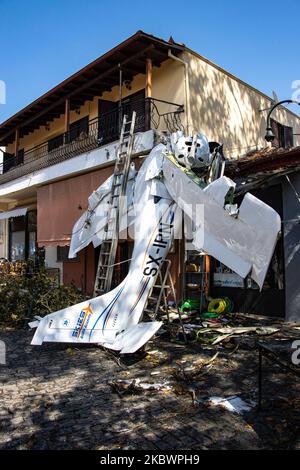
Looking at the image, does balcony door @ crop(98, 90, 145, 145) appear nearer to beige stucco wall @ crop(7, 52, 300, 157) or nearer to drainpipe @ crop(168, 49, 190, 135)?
beige stucco wall @ crop(7, 52, 300, 157)

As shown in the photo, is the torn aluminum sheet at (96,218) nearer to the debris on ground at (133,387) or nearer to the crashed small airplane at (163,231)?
the crashed small airplane at (163,231)

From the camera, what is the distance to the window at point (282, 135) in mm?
14432

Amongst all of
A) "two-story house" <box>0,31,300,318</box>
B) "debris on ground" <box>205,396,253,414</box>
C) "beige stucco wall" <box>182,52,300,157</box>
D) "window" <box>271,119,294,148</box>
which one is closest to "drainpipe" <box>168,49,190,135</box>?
"two-story house" <box>0,31,300,318</box>

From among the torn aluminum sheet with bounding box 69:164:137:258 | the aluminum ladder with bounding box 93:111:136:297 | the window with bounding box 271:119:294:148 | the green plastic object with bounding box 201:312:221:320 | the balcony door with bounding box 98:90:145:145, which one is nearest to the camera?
the aluminum ladder with bounding box 93:111:136:297

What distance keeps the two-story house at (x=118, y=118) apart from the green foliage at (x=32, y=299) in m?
3.15

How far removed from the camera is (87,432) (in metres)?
3.32

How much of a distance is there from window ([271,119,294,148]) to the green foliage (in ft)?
33.8

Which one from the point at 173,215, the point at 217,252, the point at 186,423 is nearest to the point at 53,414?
the point at 186,423

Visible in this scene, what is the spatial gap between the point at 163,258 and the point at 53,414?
117 inches

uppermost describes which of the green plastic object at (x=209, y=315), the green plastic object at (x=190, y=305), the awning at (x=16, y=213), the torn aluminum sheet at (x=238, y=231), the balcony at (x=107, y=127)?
the balcony at (x=107, y=127)

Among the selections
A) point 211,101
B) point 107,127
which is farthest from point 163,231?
point 107,127

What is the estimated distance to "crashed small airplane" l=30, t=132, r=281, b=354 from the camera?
415 centimetres

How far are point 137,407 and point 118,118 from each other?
947cm

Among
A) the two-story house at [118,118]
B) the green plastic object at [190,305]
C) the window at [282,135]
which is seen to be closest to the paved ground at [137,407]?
the green plastic object at [190,305]
